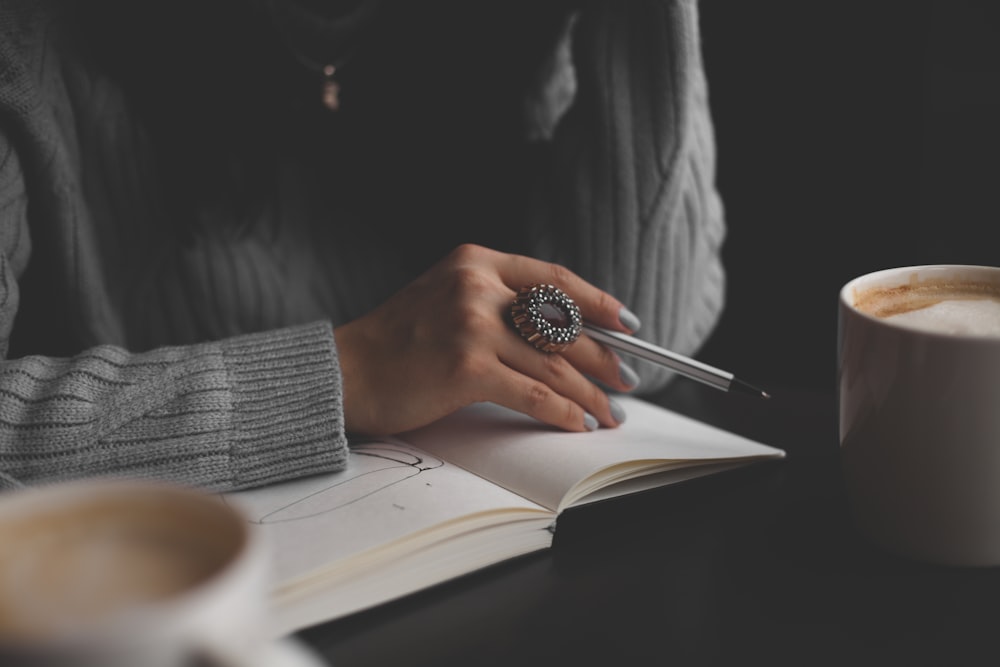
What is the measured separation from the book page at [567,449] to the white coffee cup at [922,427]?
0.14 meters

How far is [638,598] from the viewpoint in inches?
21.3

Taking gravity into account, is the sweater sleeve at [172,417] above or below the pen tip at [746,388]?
above

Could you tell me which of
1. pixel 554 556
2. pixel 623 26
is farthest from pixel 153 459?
pixel 623 26

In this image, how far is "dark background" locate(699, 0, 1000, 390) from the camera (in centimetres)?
100

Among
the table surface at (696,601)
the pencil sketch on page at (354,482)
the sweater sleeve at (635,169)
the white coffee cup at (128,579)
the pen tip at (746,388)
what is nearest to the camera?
the white coffee cup at (128,579)

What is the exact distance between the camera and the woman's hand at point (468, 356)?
0.72 metres

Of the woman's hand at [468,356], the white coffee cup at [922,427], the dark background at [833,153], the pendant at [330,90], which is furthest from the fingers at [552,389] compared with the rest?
the pendant at [330,90]

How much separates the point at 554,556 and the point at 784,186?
2.57 ft

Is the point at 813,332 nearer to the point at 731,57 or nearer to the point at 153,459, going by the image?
the point at 731,57

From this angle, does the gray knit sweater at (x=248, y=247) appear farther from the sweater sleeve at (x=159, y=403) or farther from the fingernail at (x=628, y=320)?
the fingernail at (x=628, y=320)

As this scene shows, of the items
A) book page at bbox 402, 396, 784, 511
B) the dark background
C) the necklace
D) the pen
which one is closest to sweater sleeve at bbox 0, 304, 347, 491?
book page at bbox 402, 396, 784, 511

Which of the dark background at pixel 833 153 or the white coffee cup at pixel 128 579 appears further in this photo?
the dark background at pixel 833 153

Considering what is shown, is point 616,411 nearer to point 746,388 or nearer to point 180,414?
point 746,388

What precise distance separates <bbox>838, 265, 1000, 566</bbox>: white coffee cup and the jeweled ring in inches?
9.1
